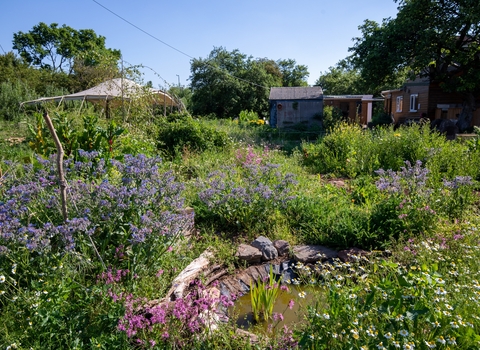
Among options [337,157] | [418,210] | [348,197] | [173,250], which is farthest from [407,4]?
[173,250]

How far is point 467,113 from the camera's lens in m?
17.2

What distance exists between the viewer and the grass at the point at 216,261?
2262 millimetres

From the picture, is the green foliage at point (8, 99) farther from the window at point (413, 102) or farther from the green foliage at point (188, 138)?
the window at point (413, 102)

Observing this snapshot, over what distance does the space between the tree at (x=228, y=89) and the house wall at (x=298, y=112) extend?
27.8 feet

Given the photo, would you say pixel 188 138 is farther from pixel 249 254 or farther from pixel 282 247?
pixel 249 254

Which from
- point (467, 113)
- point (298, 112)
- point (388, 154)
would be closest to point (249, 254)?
point (388, 154)

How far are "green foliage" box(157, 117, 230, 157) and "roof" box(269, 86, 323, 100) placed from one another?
12501 millimetres

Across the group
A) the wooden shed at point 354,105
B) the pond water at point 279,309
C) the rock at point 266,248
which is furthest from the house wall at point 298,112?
the pond water at point 279,309

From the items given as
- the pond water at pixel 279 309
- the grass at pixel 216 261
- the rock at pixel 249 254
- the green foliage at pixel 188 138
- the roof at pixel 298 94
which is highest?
the roof at pixel 298 94

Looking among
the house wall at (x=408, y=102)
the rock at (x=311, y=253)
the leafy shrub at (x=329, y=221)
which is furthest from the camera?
the house wall at (x=408, y=102)

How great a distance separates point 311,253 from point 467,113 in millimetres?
16779

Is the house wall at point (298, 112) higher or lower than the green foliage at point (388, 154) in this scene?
higher

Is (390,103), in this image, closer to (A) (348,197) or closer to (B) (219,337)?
(A) (348,197)

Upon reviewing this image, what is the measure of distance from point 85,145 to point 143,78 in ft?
19.3
